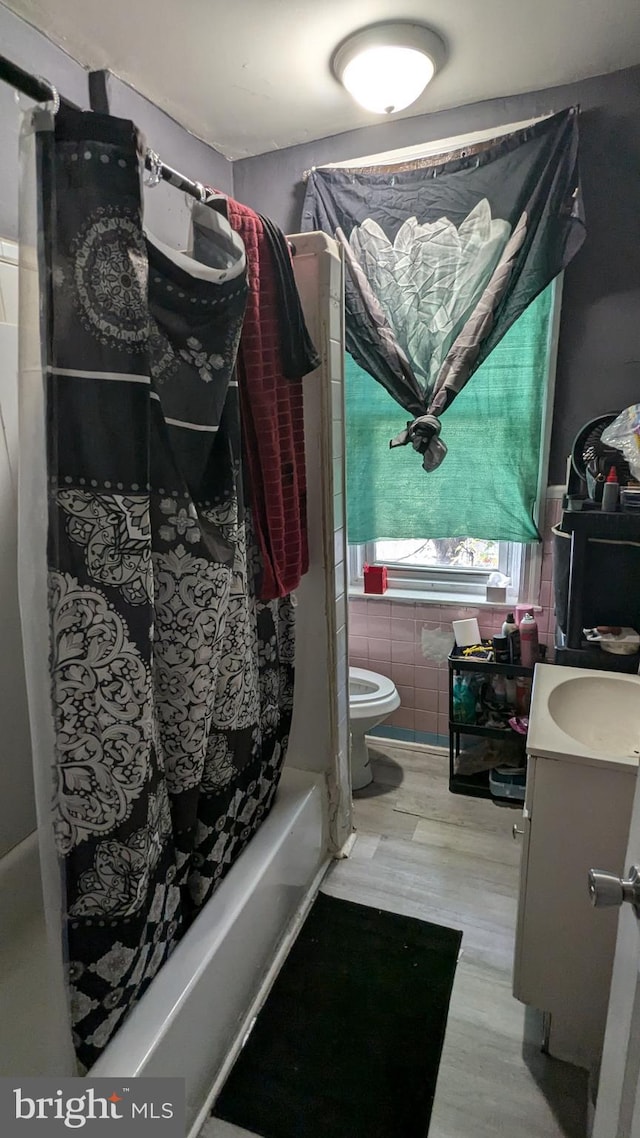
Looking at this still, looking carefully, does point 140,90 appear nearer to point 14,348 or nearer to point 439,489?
point 14,348

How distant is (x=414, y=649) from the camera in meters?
2.47

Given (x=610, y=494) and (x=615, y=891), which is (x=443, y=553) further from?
(x=615, y=891)

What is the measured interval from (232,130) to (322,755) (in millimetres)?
2198

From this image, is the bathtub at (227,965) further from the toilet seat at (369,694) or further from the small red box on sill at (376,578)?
the small red box on sill at (376,578)

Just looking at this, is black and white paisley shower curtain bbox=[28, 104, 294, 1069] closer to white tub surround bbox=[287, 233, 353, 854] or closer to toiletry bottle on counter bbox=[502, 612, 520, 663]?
white tub surround bbox=[287, 233, 353, 854]

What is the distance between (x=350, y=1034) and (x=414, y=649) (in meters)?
1.37

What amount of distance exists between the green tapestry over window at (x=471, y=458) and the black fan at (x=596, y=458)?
22 centimetres

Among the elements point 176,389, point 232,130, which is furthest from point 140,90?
point 176,389

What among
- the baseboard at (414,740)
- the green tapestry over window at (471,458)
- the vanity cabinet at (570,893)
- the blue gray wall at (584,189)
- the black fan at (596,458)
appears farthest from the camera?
the baseboard at (414,740)

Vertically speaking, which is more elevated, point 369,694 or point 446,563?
point 446,563

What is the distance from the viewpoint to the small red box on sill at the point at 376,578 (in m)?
2.46

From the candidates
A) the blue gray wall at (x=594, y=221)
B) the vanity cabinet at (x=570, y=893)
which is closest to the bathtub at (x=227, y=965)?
the vanity cabinet at (x=570, y=893)

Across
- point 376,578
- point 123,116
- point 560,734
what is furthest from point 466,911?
point 123,116

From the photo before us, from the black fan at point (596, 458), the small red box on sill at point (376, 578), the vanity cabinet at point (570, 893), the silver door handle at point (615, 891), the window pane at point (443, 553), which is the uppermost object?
the black fan at point (596, 458)
